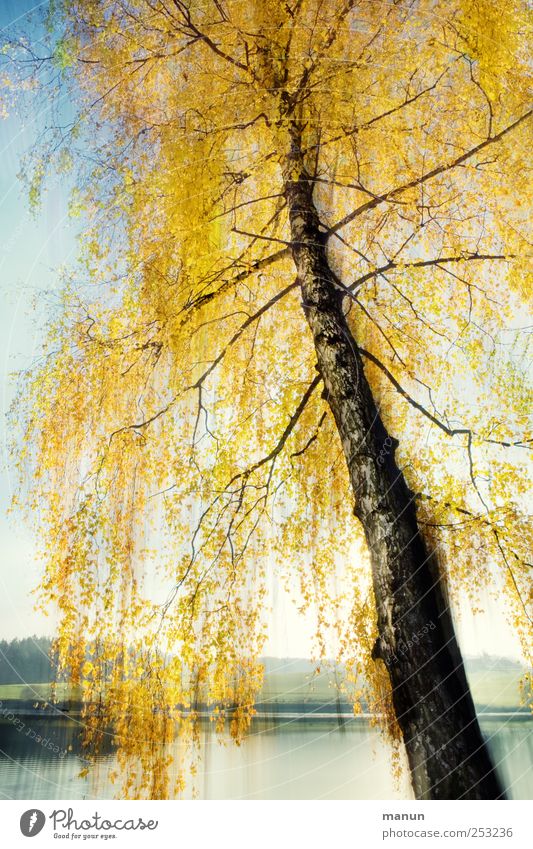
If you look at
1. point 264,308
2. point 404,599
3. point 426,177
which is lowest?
point 404,599

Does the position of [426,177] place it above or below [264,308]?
above

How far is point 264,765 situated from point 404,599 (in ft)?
4.93

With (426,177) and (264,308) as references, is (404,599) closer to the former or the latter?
(264,308)

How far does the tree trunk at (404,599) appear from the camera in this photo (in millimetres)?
2242

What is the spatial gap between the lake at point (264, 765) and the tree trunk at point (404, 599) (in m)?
0.30

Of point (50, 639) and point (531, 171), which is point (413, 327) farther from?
point (50, 639)

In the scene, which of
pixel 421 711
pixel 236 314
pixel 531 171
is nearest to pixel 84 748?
pixel 421 711

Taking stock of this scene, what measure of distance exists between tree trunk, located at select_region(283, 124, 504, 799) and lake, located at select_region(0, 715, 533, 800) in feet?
0.97

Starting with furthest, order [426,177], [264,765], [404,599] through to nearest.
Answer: [426,177] < [264,765] < [404,599]

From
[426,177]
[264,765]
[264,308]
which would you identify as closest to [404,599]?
[264,765]

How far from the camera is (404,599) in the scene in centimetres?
245

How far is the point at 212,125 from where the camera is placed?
3.65 metres

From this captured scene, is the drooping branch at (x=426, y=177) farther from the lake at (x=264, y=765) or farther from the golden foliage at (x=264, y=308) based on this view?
the lake at (x=264, y=765)

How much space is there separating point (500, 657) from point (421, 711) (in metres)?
0.84
